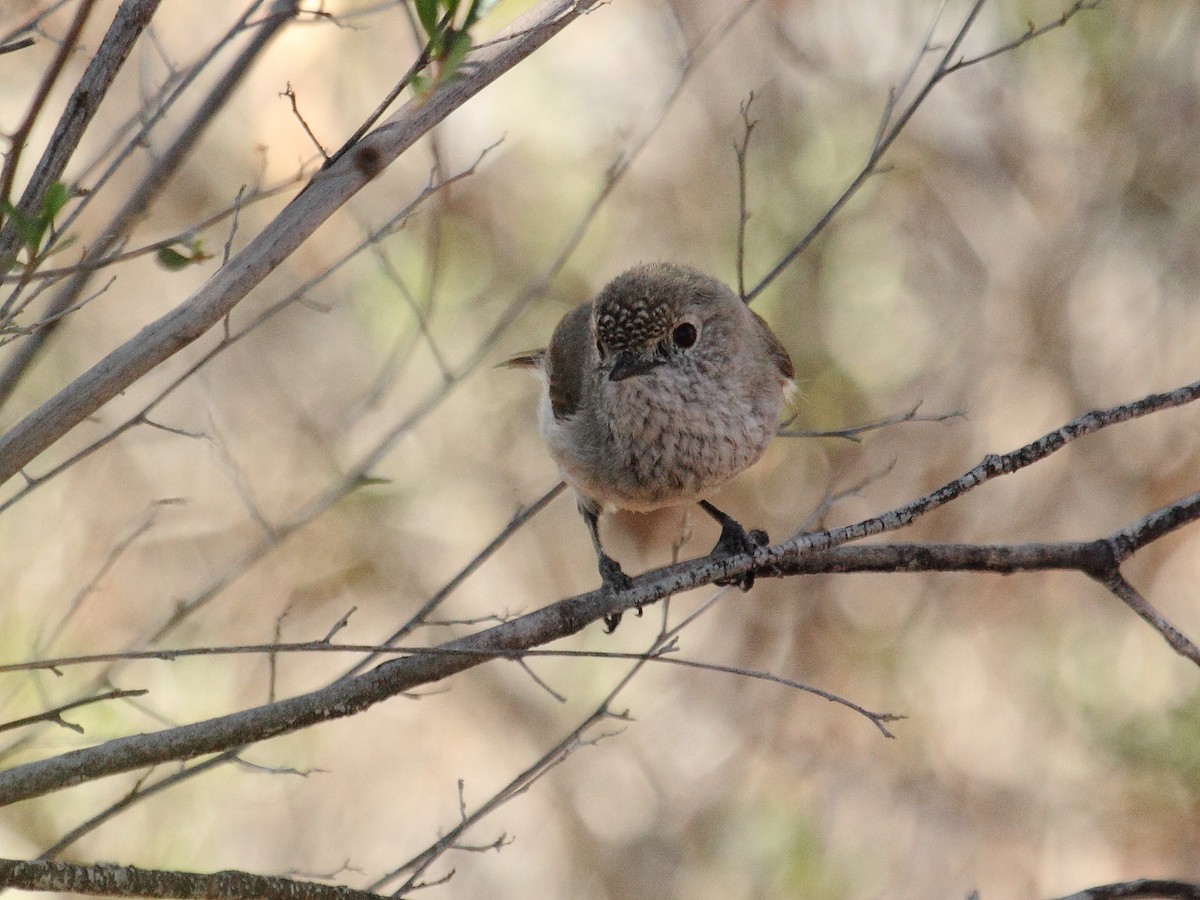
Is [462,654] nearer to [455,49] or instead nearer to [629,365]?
[455,49]

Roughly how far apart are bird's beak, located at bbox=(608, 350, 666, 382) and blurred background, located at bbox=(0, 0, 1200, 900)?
7.58ft

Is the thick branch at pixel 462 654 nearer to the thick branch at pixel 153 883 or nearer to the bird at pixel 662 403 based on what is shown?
the thick branch at pixel 153 883

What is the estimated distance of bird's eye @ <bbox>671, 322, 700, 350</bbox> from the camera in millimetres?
3676

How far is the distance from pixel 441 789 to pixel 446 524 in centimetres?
147

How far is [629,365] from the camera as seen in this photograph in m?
3.56

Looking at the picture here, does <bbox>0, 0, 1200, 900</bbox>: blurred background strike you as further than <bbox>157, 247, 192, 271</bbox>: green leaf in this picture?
Yes

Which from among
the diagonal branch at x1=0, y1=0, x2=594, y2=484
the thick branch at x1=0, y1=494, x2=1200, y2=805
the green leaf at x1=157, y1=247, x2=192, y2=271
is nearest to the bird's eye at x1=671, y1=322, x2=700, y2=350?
the thick branch at x1=0, y1=494, x2=1200, y2=805

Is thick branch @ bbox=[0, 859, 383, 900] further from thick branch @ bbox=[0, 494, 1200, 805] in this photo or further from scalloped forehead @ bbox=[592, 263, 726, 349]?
scalloped forehead @ bbox=[592, 263, 726, 349]

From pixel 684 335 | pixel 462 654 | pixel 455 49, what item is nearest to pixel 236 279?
pixel 455 49

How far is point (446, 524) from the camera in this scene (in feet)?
21.3

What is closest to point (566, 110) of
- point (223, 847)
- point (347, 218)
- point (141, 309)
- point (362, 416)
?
point (347, 218)

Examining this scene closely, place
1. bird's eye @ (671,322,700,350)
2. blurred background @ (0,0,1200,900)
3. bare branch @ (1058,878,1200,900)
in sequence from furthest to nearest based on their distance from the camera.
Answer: blurred background @ (0,0,1200,900)
bird's eye @ (671,322,700,350)
bare branch @ (1058,878,1200,900)

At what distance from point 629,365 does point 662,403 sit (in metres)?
0.16

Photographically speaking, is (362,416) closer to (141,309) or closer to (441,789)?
(141,309)
